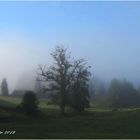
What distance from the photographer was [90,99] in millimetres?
12195

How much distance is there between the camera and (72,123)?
39.2 feet

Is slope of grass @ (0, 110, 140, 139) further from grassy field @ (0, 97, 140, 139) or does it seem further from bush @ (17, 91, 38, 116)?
bush @ (17, 91, 38, 116)

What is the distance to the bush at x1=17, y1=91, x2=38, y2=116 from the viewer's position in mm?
12016

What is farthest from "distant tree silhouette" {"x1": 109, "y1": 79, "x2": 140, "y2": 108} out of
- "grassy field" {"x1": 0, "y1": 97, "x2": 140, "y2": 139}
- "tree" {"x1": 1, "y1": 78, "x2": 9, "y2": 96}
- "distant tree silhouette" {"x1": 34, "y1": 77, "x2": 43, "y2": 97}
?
"tree" {"x1": 1, "y1": 78, "x2": 9, "y2": 96}

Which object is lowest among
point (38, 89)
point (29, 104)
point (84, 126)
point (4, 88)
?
point (84, 126)

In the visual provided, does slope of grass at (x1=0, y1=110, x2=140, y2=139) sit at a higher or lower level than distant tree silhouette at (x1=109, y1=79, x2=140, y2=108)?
lower

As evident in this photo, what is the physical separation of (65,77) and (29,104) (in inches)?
46.2

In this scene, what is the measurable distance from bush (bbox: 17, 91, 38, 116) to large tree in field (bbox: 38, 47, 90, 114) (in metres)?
0.51

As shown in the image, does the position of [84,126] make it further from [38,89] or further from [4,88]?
[4,88]

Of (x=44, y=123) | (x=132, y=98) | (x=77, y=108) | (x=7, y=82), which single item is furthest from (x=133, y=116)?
(x=7, y=82)

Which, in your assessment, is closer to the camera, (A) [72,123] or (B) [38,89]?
(A) [72,123]

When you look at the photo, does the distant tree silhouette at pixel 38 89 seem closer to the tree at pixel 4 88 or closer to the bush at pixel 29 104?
the bush at pixel 29 104

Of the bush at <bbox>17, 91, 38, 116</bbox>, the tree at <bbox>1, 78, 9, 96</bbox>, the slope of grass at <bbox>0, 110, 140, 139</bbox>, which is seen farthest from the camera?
the tree at <bbox>1, 78, 9, 96</bbox>

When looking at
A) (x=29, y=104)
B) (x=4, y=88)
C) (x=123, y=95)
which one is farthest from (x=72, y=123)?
(x=4, y=88)
